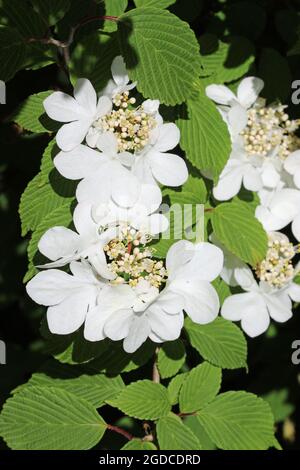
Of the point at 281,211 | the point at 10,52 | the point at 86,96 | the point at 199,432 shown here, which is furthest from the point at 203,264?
the point at 199,432

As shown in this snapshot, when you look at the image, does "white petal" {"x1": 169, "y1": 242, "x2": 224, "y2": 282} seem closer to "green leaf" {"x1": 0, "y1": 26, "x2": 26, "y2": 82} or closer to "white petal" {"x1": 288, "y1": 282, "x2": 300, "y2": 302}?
"white petal" {"x1": 288, "y1": 282, "x2": 300, "y2": 302}

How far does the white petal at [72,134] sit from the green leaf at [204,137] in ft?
0.71

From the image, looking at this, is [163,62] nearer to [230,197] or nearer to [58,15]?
[58,15]

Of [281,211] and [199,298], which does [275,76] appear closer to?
[281,211]

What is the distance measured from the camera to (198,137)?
140cm

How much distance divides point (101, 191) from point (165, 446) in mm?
551

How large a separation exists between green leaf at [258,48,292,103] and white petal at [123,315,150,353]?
70 centimetres

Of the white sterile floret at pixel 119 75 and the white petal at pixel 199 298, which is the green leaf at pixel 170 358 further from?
the white sterile floret at pixel 119 75

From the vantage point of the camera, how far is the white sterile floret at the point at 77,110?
1278 mm

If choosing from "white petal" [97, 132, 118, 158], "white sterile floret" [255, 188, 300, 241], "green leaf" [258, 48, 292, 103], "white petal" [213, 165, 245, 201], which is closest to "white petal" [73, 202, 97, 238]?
"white petal" [97, 132, 118, 158]

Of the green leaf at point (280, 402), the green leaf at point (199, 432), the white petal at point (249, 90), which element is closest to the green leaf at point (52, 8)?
the white petal at point (249, 90)

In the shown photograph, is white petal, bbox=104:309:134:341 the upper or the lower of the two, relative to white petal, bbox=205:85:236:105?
lower

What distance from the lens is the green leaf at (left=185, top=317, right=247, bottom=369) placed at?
154 centimetres

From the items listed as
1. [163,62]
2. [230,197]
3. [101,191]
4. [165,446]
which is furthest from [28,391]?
[163,62]
